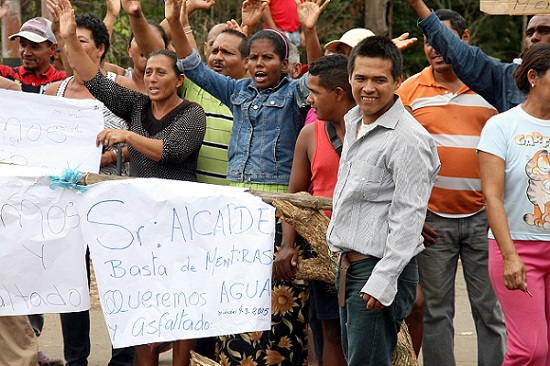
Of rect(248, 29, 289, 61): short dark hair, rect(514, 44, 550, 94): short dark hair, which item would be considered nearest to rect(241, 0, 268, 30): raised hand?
rect(248, 29, 289, 61): short dark hair

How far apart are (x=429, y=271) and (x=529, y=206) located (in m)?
1.15

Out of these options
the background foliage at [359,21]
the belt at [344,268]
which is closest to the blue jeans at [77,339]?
the belt at [344,268]

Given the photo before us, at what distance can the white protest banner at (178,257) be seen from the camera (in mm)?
4734

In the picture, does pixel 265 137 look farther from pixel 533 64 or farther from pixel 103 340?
pixel 103 340

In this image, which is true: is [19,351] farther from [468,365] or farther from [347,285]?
[468,365]

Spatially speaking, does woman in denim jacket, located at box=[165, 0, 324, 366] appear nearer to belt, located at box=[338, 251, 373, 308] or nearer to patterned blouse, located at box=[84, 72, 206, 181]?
patterned blouse, located at box=[84, 72, 206, 181]

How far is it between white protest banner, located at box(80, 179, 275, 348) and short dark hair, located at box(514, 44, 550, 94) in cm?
149

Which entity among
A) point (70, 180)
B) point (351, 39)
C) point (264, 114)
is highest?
point (351, 39)

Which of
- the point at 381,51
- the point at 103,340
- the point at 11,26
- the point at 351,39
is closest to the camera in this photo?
the point at 381,51

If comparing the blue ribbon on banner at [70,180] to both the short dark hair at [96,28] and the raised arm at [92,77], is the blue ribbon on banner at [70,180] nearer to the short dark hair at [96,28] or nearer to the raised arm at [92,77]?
the raised arm at [92,77]

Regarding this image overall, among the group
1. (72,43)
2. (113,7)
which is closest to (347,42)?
(72,43)

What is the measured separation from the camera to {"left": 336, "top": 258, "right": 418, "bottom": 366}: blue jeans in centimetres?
445

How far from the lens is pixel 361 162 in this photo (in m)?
4.50

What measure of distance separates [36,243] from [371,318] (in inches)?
68.4
